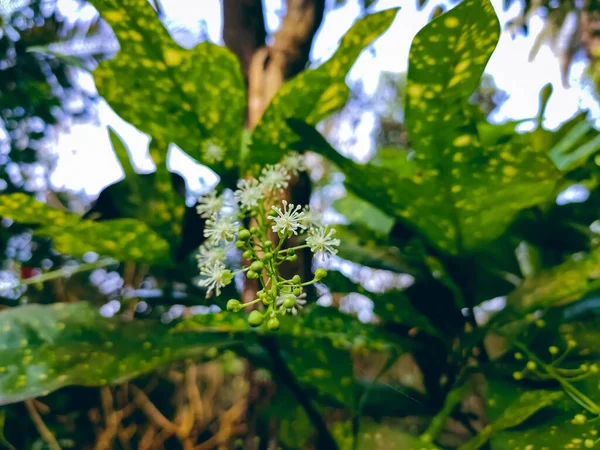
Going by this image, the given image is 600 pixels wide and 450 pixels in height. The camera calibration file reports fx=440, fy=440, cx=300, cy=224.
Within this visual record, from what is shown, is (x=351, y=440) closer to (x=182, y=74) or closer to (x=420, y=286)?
(x=420, y=286)

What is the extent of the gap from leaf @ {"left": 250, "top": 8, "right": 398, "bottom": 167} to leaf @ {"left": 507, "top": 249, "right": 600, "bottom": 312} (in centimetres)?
32

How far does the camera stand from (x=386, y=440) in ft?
1.50

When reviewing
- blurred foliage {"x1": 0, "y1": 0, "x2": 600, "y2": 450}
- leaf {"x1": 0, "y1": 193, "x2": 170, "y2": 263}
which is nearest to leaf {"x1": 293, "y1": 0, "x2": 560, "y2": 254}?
blurred foliage {"x1": 0, "y1": 0, "x2": 600, "y2": 450}

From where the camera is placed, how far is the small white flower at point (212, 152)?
0.51 meters

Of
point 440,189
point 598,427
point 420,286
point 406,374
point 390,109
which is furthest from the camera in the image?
point 390,109

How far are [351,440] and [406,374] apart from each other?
4.64 feet

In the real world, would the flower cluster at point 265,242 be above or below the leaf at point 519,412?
above

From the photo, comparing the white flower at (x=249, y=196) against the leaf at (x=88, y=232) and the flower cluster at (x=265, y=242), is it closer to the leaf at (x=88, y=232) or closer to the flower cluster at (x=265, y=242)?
the flower cluster at (x=265, y=242)

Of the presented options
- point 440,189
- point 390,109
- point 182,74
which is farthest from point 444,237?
point 390,109

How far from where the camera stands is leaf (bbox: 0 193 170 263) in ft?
1.66

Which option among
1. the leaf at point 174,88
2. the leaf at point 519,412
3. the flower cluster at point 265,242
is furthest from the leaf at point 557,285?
the leaf at point 174,88

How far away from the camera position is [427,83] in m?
0.44

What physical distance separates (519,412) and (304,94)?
1.27ft

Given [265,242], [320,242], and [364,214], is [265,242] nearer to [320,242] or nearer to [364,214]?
Answer: [320,242]
